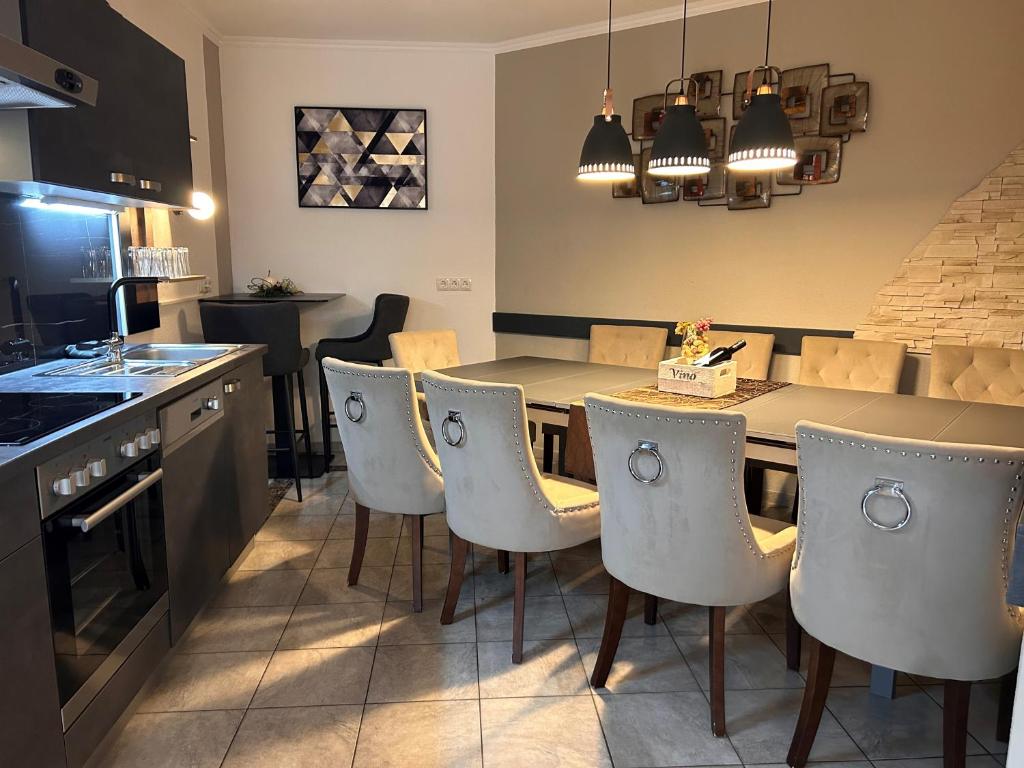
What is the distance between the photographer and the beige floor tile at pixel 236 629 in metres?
2.42

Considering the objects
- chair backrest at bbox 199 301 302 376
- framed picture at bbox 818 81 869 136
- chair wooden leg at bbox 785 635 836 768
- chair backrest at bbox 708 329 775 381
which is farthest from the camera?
chair backrest at bbox 708 329 775 381

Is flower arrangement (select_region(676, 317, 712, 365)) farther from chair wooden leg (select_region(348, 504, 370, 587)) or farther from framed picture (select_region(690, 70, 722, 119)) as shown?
framed picture (select_region(690, 70, 722, 119))

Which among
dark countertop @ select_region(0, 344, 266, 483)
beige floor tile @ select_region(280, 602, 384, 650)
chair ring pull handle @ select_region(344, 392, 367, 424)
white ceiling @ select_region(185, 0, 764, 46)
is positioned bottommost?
beige floor tile @ select_region(280, 602, 384, 650)

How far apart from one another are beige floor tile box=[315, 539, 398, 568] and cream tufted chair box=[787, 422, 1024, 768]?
6.28ft

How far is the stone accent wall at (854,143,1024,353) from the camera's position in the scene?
3279 millimetres

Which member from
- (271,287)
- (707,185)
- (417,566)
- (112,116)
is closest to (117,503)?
(417,566)

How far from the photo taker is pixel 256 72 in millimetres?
4648

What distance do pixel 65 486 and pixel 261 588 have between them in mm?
1433

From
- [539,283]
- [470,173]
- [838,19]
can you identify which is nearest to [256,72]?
[470,173]

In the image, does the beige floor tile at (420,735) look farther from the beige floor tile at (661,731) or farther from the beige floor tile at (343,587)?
the beige floor tile at (343,587)

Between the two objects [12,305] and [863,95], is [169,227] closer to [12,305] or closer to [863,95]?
[12,305]

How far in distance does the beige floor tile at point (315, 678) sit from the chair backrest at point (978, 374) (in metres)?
2.62

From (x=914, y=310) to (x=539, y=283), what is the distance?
7.17 ft

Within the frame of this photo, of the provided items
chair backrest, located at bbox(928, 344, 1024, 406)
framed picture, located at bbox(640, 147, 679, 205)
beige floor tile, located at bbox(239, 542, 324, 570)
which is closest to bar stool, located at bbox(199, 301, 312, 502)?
beige floor tile, located at bbox(239, 542, 324, 570)
